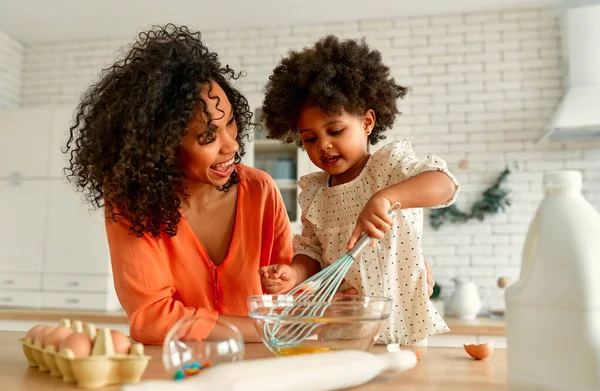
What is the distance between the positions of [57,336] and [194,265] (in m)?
0.58

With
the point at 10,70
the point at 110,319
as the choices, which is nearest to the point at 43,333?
the point at 110,319

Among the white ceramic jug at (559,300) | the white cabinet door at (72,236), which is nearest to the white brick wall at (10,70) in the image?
the white cabinet door at (72,236)

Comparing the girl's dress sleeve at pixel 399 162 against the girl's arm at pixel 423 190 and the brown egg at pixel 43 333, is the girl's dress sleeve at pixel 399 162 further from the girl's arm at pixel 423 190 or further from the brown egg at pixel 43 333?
the brown egg at pixel 43 333

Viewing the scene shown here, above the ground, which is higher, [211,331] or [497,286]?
[211,331]

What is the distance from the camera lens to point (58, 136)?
12.8ft

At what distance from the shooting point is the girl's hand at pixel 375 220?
3.24ft

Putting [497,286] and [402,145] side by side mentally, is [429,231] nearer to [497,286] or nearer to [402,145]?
[497,286]

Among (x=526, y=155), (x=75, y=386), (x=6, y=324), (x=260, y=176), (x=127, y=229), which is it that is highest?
(x=526, y=155)

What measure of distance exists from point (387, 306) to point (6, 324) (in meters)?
3.46

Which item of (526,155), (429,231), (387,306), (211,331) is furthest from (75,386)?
(526,155)

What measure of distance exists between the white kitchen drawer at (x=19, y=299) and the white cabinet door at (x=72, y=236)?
204 millimetres

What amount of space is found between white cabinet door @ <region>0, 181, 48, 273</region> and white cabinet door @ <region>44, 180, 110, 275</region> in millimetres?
68

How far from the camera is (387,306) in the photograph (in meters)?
0.92

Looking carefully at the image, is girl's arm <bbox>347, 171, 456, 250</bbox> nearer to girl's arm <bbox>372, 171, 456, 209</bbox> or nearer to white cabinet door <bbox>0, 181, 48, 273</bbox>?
girl's arm <bbox>372, 171, 456, 209</bbox>
